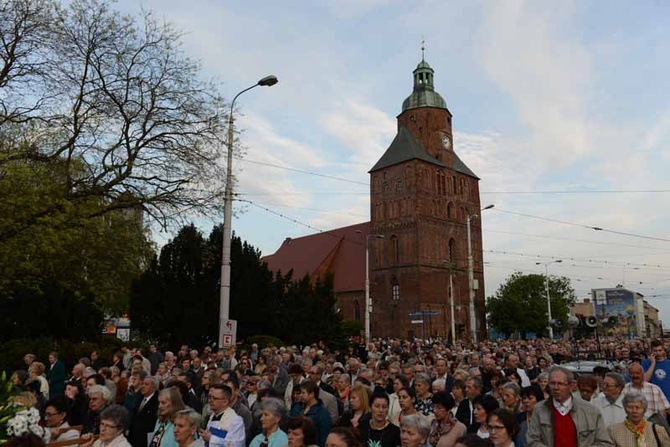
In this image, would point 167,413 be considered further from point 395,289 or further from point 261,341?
point 395,289

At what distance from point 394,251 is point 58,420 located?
51.4 meters

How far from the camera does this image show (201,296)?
20266 millimetres

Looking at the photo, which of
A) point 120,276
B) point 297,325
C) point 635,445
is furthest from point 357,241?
point 635,445

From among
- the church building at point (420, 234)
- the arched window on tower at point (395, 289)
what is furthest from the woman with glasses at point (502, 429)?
the arched window on tower at point (395, 289)

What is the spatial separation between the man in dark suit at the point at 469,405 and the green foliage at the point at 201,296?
14.2 m

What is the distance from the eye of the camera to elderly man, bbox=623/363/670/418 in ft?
21.0

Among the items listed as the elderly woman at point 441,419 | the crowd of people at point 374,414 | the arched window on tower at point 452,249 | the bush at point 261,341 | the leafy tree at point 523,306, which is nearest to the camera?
the crowd of people at point 374,414

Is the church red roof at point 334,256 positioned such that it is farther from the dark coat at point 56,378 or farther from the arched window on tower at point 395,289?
the dark coat at point 56,378

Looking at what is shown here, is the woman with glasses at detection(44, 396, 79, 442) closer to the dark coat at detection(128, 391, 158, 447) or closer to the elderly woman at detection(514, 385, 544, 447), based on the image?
the dark coat at detection(128, 391, 158, 447)

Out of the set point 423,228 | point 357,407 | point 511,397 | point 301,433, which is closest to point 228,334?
point 357,407

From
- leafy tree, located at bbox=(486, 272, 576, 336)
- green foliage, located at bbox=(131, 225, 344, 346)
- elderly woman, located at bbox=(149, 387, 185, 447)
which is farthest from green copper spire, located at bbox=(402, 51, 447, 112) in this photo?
elderly woman, located at bbox=(149, 387, 185, 447)

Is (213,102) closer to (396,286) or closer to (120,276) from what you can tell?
(120,276)

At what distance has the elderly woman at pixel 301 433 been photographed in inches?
168

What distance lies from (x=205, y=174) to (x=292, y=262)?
55.8m
